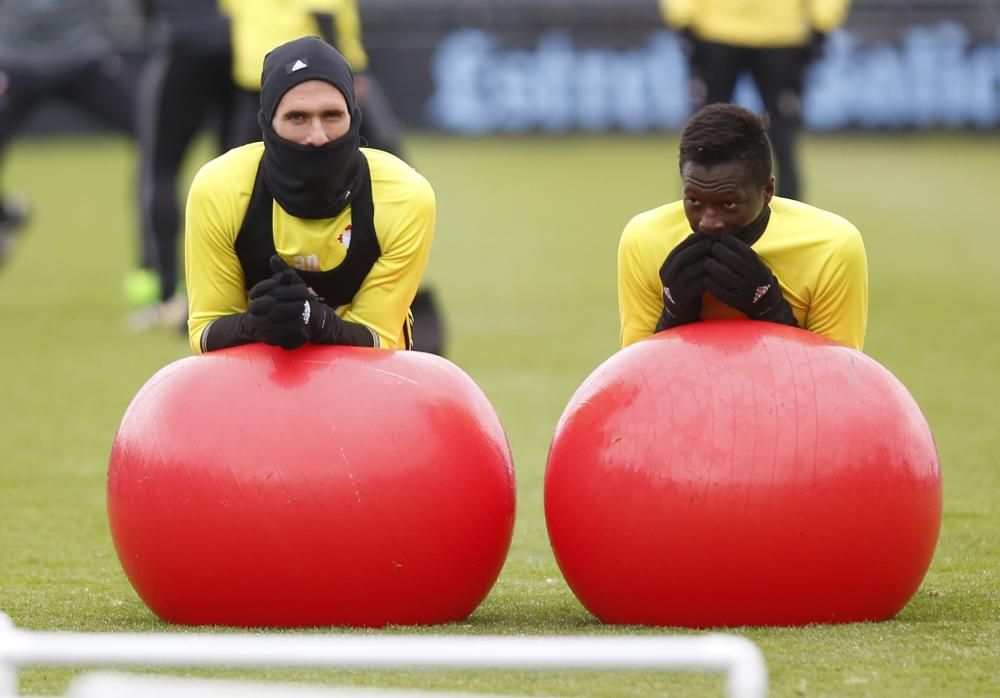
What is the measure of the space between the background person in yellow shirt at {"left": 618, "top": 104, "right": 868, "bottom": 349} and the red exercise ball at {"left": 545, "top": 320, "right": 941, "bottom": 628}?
23 centimetres

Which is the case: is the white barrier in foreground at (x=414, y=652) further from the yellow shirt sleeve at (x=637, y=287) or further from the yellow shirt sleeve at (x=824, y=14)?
the yellow shirt sleeve at (x=824, y=14)

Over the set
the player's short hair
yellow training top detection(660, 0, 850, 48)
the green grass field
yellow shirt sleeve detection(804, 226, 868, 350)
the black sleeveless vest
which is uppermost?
yellow training top detection(660, 0, 850, 48)

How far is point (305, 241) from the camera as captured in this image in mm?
5578

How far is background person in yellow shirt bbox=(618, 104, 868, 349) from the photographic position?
17.0 feet

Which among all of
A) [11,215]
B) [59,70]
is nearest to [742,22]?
[59,70]

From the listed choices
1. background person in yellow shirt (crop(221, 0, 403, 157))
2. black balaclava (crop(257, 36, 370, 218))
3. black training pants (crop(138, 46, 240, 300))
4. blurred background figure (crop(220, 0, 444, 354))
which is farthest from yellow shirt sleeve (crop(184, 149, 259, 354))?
black training pants (crop(138, 46, 240, 300))

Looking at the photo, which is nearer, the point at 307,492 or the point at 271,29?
the point at 307,492

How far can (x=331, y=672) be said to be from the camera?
Result: 4.46 m

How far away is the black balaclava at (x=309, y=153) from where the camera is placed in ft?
17.7

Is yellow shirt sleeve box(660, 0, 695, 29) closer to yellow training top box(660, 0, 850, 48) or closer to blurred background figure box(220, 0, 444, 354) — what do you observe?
yellow training top box(660, 0, 850, 48)

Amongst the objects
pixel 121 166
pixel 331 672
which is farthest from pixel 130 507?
pixel 121 166

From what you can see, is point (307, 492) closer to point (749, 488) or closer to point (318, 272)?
point (318, 272)

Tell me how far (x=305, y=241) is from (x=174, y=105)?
571 cm

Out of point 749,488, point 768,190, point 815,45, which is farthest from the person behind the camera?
point 815,45
